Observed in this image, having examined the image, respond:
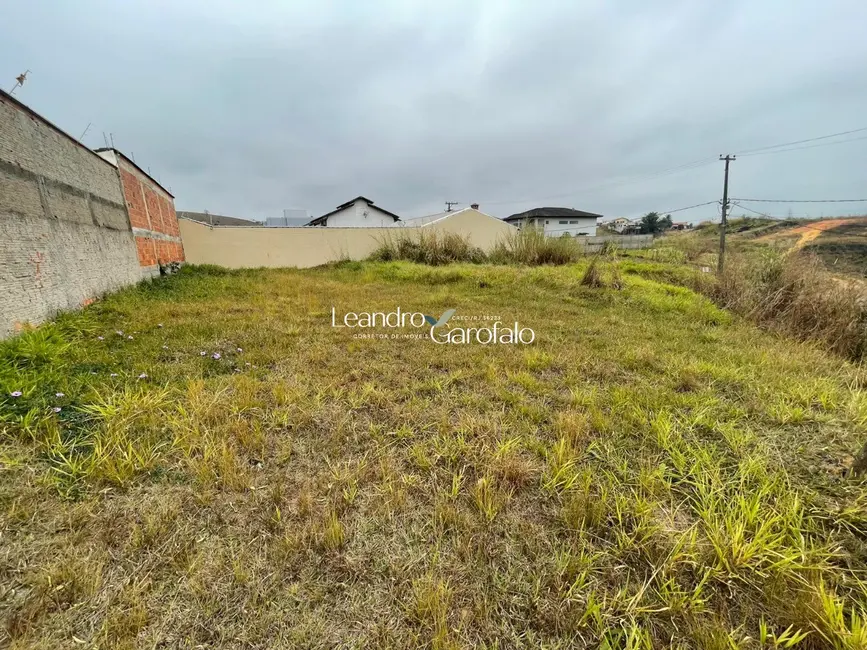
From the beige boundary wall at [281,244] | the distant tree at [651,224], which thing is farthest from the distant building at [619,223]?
the beige boundary wall at [281,244]

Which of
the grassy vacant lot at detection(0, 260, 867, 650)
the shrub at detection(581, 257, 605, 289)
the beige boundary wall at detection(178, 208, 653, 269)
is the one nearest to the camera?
the grassy vacant lot at detection(0, 260, 867, 650)

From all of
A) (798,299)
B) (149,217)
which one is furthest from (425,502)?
(149,217)

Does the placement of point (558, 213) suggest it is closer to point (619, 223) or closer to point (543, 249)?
point (619, 223)

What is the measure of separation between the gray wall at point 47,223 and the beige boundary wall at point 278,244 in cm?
573

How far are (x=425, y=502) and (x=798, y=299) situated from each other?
5015 mm

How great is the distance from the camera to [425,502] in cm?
134

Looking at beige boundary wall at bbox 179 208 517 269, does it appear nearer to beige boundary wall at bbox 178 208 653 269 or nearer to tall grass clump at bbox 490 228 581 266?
beige boundary wall at bbox 178 208 653 269

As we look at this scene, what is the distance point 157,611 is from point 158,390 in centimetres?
151

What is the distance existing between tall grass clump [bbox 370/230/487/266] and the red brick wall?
5591 millimetres

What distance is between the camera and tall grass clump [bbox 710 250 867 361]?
3205 millimetres

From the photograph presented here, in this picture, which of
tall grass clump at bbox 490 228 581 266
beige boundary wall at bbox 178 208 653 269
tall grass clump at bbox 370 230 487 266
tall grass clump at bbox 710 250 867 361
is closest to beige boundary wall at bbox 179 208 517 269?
beige boundary wall at bbox 178 208 653 269

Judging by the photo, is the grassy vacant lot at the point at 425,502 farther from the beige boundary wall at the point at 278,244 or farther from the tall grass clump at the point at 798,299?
the beige boundary wall at the point at 278,244

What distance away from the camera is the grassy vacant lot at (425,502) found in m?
0.91

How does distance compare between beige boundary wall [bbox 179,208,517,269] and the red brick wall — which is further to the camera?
beige boundary wall [bbox 179,208,517,269]
